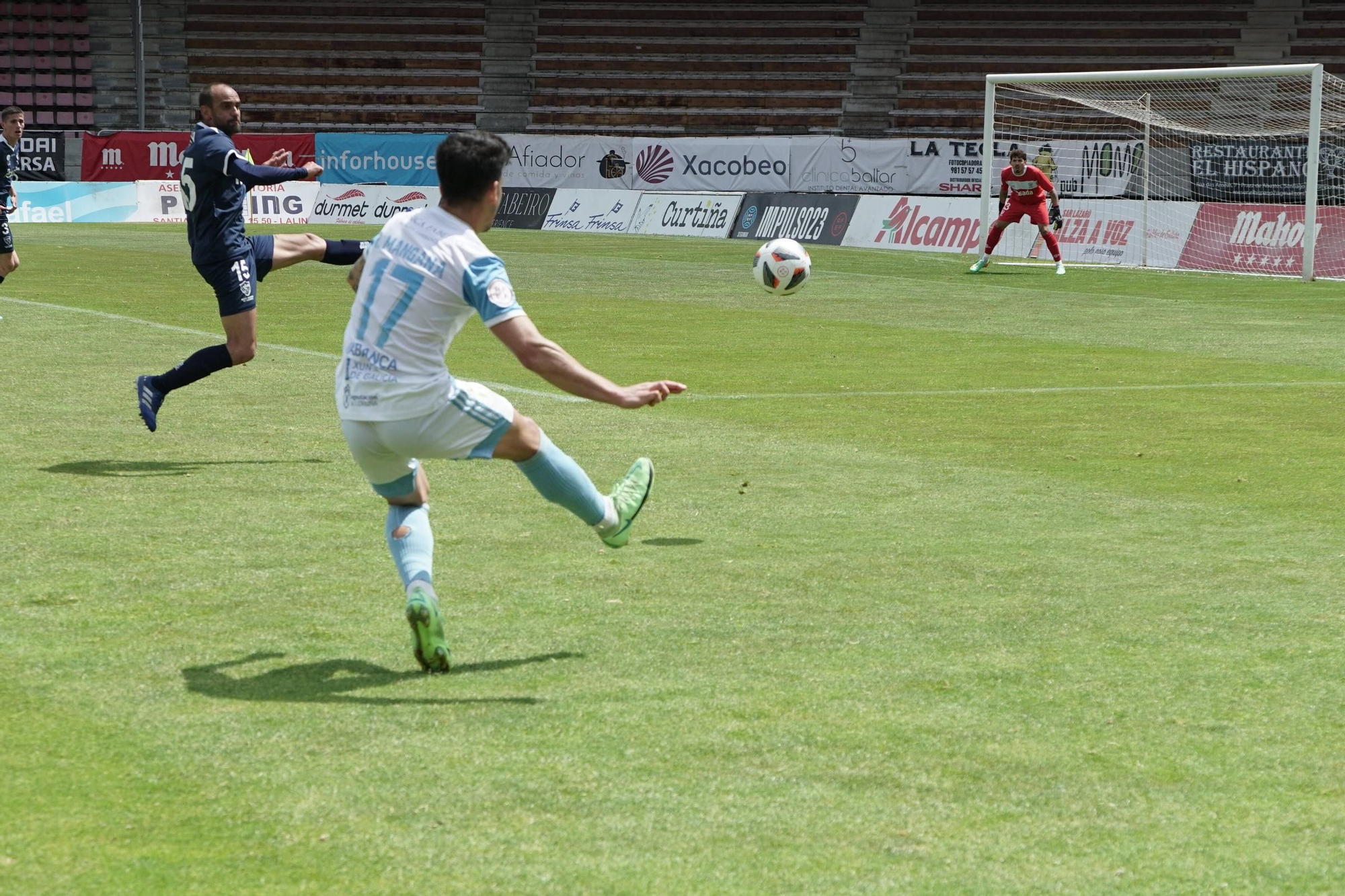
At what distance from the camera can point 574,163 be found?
4497 cm

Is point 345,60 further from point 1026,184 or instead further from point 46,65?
point 1026,184

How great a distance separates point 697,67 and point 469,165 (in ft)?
146

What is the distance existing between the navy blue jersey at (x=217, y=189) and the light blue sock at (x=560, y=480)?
4.92 m

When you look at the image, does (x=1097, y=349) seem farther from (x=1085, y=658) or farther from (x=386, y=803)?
(x=386, y=803)

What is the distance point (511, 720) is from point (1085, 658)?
6.38 ft

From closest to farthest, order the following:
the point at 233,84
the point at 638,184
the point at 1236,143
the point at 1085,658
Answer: the point at 1085,658
the point at 1236,143
the point at 638,184
the point at 233,84

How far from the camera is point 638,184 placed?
44406mm

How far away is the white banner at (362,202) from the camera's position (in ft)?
142

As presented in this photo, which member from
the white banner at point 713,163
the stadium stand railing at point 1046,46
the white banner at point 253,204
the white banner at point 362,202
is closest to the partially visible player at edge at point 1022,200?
the white banner at point 713,163

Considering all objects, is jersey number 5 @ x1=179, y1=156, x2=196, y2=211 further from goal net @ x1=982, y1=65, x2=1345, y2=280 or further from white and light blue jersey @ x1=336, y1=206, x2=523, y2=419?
goal net @ x1=982, y1=65, x2=1345, y2=280

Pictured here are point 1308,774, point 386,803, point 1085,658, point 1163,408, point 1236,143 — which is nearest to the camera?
point 386,803

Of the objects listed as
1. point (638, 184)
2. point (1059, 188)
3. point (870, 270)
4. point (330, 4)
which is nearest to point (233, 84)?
point (330, 4)

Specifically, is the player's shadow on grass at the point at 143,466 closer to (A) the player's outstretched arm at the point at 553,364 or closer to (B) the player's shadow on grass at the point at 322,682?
(B) the player's shadow on grass at the point at 322,682

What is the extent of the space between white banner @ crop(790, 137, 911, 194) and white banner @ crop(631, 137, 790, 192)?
32 cm
